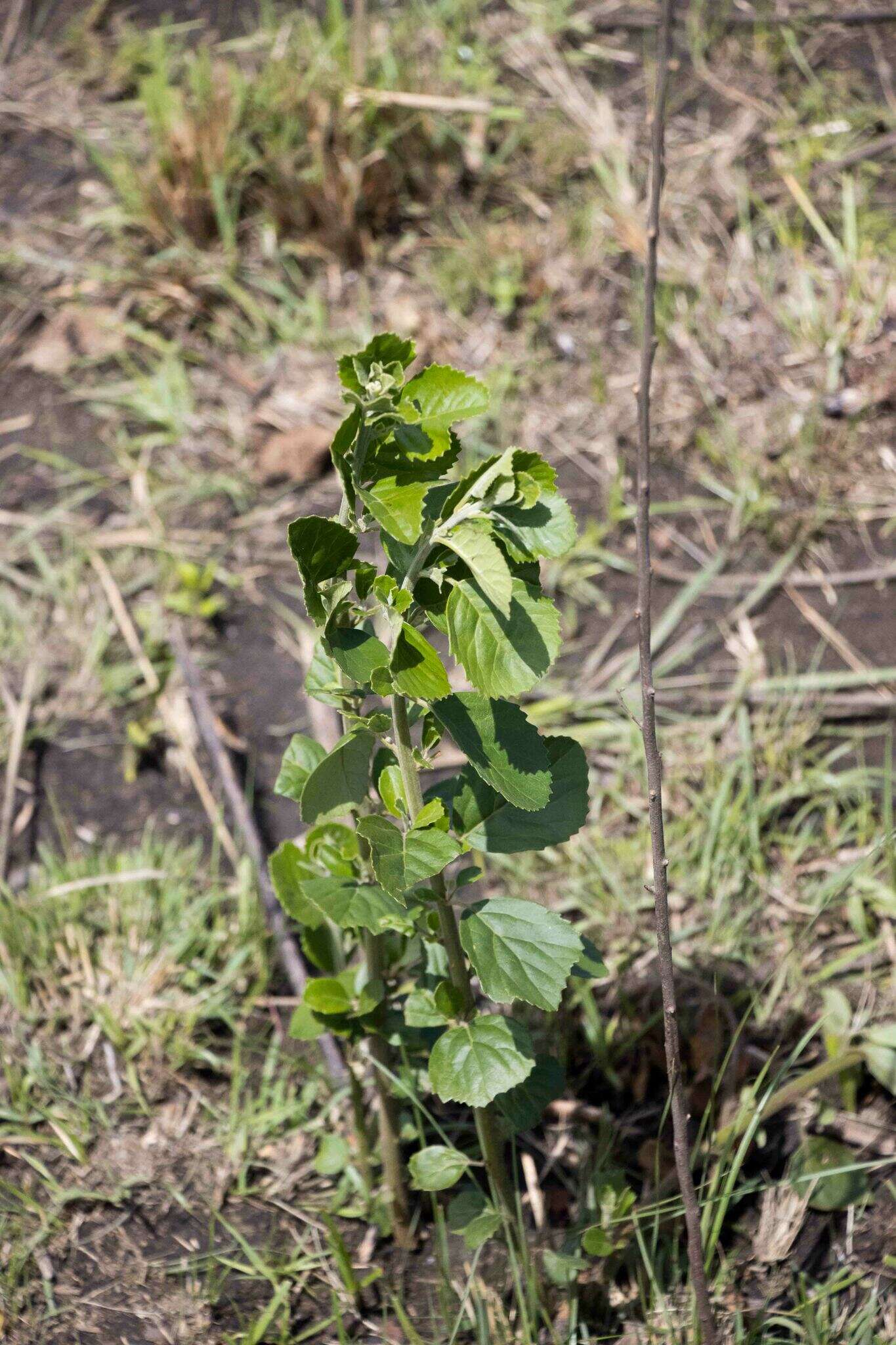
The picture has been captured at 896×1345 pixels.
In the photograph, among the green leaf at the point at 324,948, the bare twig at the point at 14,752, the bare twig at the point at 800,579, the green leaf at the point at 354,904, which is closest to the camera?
the green leaf at the point at 354,904

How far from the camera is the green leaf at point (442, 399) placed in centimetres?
116

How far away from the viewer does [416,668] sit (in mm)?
1160

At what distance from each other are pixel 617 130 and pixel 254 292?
121 centimetres

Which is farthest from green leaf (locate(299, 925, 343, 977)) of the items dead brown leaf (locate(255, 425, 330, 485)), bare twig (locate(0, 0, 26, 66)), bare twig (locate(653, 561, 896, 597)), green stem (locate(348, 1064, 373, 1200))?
bare twig (locate(0, 0, 26, 66))

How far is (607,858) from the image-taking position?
214cm

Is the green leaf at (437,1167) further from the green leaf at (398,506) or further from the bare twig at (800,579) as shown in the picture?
the bare twig at (800,579)

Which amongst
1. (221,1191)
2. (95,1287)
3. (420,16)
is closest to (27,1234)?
(95,1287)

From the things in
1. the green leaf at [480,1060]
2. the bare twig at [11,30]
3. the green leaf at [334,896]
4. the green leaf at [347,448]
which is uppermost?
the bare twig at [11,30]

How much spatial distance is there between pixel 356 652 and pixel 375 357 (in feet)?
0.94

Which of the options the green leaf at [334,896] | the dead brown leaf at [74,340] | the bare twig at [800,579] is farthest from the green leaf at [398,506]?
the dead brown leaf at [74,340]

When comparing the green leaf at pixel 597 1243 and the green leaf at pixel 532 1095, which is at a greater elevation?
the green leaf at pixel 532 1095

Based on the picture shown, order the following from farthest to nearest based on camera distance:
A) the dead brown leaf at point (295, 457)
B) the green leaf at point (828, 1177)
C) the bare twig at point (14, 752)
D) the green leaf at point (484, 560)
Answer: the dead brown leaf at point (295, 457), the bare twig at point (14, 752), the green leaf at point (828, 1177), the green leaf at point (484, 560)

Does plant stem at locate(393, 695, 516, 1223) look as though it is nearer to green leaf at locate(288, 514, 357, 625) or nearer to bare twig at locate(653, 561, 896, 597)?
green leaf at locate(288, 514, 357, 625)

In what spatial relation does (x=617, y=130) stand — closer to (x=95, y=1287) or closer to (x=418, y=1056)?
(x=418, y=1056)
